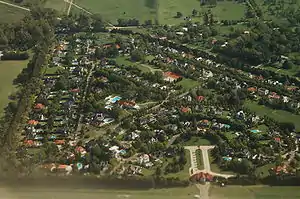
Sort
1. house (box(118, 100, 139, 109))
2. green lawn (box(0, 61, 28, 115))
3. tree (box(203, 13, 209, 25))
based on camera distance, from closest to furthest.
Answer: house (box(118, 100, 139, 109)) < green lawn (box(0, 61, 28, 115)) < tree (box(203, 13, 209, 25))

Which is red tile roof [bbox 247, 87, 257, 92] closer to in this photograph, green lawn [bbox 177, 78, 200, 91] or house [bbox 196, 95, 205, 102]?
house [bbox 196, 95, 205, 102]

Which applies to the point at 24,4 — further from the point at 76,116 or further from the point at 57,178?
the point at 57,178

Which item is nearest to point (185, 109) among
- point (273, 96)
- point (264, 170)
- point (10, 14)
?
point (273, 96)

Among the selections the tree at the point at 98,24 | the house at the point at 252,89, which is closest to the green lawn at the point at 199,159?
the house at the point at 252,89

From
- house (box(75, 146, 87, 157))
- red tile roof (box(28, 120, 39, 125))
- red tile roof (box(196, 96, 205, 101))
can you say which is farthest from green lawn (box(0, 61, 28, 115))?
red tile roof (box(196, 96, 205, 101))

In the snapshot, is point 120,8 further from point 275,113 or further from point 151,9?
point 275,113

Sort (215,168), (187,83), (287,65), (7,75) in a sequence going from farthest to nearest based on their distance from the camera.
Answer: (7,75)
(287,65)
(187,83)
(215,168)

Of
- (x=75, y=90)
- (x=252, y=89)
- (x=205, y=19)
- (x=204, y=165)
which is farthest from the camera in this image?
(x=205, y=19)
